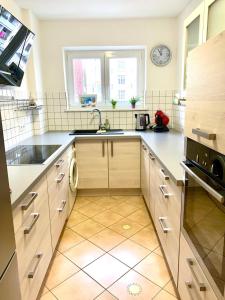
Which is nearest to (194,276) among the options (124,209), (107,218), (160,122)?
A: (107,218)

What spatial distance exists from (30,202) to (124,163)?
182 cm

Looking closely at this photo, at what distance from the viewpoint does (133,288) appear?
1.62m

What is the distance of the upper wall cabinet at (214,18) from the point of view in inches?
63.0

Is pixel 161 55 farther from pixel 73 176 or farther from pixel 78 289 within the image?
pixel 78 289

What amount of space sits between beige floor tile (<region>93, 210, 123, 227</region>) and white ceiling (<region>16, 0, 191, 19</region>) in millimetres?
2346

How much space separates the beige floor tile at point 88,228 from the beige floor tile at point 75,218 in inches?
2.5

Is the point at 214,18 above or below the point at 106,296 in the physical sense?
above

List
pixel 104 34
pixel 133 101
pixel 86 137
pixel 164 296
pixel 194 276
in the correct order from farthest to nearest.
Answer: pixel 133 101 → pixel 104 34 → pixel 86 137 → pixel 164 296 → pixel 194 276

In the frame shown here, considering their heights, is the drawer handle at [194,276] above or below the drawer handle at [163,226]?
above

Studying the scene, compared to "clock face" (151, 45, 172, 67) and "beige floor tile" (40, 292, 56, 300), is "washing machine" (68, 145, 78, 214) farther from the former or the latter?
"clock face" (151, 45, 172, 67)

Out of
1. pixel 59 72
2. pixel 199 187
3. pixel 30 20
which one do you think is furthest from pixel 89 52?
pixel 199 187

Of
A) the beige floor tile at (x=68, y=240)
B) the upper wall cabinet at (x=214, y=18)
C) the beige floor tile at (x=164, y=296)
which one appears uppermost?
the upper wall cabinet at (x=214, y=18)

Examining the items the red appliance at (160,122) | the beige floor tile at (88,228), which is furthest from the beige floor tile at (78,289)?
the red appliance at (160,122)

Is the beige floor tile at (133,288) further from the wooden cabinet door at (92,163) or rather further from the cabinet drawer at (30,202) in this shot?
the wooden cabinet door at (92,163)
